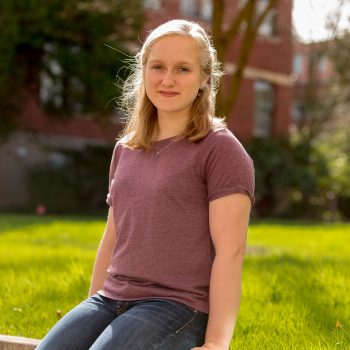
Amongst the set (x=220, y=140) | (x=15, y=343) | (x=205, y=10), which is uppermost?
(x=205, y=10)

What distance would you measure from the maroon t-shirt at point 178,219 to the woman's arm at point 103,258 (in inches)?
13.9

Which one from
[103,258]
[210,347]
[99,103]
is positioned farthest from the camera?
[99,103]

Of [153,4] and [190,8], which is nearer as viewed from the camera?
[153,4]

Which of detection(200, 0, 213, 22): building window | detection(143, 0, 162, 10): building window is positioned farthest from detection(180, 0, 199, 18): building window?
detection(143, 0, 162, 10): building window

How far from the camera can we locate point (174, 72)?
3615mm

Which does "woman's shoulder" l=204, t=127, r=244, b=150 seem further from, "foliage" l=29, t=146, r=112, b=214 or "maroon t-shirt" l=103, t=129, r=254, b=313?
"foliage" l=29, t=146, r=112, b=214

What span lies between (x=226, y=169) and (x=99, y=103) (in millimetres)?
19711

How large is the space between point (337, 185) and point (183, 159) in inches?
1107

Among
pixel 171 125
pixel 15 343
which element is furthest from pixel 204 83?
pixel 15 343

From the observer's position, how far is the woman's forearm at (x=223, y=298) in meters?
3.29

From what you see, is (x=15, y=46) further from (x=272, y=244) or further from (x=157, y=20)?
(x=272, y=244)

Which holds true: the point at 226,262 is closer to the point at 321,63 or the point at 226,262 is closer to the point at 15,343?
the point at 15,343

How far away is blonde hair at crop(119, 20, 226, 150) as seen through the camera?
11.8ft

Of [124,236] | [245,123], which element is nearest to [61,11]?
[245,123]
